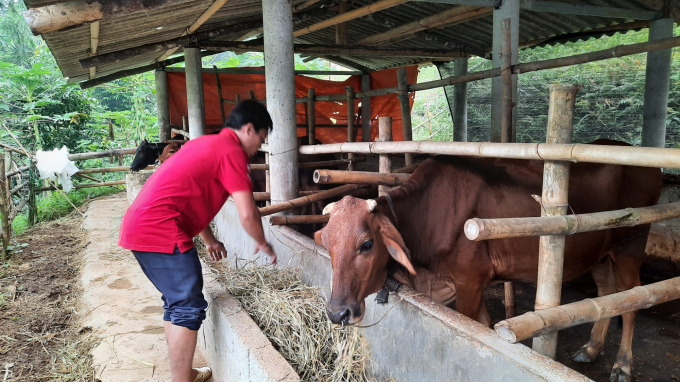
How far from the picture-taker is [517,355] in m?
1.90

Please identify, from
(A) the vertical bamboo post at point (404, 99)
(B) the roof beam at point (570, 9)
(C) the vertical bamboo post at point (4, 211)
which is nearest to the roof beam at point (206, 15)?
(A) the vertical bamboo post at point (404, 99)

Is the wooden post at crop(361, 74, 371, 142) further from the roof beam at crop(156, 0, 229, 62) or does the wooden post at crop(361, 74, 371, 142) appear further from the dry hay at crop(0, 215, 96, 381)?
the dry hay at crop(0, 215, 96, 381)

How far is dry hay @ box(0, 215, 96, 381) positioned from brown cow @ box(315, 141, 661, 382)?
98.4 inches

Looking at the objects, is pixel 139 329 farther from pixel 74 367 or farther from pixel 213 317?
pixel 213 317

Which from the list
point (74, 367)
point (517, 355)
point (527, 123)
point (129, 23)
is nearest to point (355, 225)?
point (517, 355)

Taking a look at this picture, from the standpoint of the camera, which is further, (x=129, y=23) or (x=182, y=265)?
(x=129, y=23)

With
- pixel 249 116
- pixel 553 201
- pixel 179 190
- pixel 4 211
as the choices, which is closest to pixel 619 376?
pixel 553 201

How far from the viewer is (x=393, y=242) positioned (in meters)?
2.64

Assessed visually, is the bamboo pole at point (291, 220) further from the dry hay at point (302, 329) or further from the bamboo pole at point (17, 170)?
the bamboo pole at point (17, 170)

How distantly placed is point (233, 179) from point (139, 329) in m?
2.30

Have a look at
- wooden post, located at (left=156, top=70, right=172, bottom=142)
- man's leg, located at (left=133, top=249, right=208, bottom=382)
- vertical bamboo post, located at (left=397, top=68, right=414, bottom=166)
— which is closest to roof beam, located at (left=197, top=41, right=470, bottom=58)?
vertical bamboo post, located at (left=397, top=68, right=414, bottom=166)

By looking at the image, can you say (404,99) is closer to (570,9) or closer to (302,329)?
(570,9)

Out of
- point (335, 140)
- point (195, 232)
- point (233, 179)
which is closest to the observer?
point (233, 179)

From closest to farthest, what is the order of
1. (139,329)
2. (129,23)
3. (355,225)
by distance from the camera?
(355,225) → (139,329) → (129,23)
